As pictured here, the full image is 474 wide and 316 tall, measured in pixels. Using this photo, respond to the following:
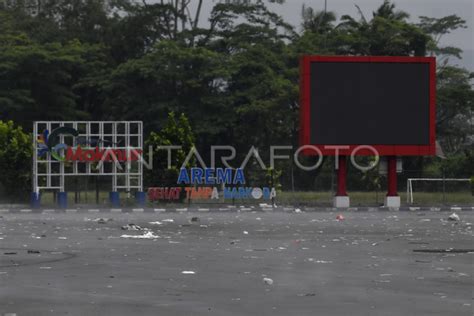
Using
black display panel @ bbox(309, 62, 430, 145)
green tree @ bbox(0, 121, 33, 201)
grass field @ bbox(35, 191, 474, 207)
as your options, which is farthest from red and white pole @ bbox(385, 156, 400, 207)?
green tree @ bbox(0, 121, 33, 201)

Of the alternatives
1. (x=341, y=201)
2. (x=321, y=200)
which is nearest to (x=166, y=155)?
(x=321, y=200)

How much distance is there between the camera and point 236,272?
15.9 m

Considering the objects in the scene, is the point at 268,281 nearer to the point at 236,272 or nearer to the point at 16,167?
the point at 236,272

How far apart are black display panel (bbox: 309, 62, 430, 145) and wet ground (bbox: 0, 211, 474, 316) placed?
19.5m

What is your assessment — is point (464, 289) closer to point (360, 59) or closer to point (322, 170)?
point (360, 59)

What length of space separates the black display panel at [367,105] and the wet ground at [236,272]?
19.5 metres

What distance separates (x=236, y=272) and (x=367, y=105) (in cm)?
3236

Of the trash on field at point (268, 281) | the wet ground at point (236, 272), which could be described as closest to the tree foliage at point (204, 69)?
the wet ground at point (236, 272)

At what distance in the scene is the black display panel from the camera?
47438 mm

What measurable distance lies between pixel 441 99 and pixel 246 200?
22201mm

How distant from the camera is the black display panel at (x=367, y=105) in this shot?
4744cm

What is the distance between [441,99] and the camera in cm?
7075

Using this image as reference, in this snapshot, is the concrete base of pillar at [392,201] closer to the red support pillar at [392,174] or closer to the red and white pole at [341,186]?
the red support pillar at [392,174]

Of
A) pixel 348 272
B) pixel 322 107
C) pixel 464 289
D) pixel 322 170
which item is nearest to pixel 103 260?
pixel 348 272
